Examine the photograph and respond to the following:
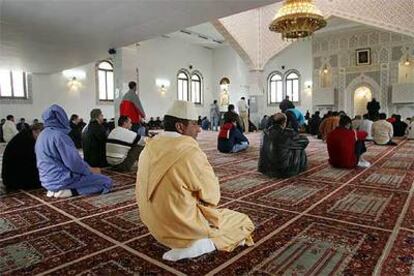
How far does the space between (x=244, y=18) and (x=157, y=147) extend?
10022 millimetres

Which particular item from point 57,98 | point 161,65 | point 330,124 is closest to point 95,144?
point 330,124

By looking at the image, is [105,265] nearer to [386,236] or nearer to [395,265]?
[395,265]

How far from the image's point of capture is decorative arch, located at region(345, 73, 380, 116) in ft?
43.0

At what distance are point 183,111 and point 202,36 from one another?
14021mm

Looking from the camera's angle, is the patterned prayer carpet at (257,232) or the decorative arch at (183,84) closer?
the patterned prayer carpet at (257,232)

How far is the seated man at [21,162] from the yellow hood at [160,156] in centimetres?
231

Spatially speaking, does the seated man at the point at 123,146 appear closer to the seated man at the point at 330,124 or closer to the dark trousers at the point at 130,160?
the dark trousers at the point at 130,160

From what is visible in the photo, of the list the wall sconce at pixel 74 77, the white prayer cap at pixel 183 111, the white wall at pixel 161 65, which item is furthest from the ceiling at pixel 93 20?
the white wall at pixel 161 65

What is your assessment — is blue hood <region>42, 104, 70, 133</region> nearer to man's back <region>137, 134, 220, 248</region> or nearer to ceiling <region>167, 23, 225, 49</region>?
man's back <region>137, 134, 220, 248</region>

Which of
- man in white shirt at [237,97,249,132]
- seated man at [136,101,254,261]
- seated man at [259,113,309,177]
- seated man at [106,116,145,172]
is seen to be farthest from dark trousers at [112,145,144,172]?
man in white shirt at [237,97,249,132]

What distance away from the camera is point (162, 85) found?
48.5 ft

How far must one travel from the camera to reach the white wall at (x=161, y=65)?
1405cm

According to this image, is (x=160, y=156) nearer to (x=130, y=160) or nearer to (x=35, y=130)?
(x=35, y=130)

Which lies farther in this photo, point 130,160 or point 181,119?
point 130,160
